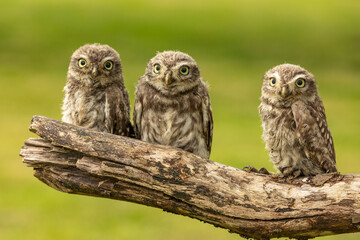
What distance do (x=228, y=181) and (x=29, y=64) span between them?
18.4 metres

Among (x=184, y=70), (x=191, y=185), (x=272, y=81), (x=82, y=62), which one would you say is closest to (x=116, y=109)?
(x=82, y=62)

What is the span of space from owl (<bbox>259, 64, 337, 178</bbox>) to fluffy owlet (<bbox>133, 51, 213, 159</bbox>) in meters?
0.60

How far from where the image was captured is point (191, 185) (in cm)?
492

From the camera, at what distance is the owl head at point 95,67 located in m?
5.64

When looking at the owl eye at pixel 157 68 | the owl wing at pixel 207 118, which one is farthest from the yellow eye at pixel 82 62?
the owl wing at pixel 207 118

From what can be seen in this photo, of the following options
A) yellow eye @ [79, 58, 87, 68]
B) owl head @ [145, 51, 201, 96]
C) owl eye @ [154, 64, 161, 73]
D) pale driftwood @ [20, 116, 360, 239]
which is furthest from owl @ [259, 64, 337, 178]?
yellow eye @ [79, 58, 87, 68]

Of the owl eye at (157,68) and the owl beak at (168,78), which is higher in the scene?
the owl eye at (157,68)

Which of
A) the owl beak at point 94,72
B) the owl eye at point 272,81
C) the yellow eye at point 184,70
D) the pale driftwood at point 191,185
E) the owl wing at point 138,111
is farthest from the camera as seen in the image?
the owl wing at point 138,111

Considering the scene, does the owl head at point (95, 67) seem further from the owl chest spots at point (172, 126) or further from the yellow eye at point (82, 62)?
the owl chest spots at point (172, 126)

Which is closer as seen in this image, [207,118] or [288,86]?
[288,86]

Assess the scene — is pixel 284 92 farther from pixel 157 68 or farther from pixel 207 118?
pixel 157 68

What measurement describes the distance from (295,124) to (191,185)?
103 cm

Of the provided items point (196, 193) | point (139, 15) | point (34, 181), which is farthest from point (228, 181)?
point (139, 15)

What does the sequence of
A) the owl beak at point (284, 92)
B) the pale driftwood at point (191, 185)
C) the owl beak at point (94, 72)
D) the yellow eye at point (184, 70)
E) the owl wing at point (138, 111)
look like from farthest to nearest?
the owl wing at point (138, 111) → the owl beak at point (94, 72) → the yellow eye at point (184, 70) → the owl beak at point (284, 92) → the pale driftwood at point (191, 185)
